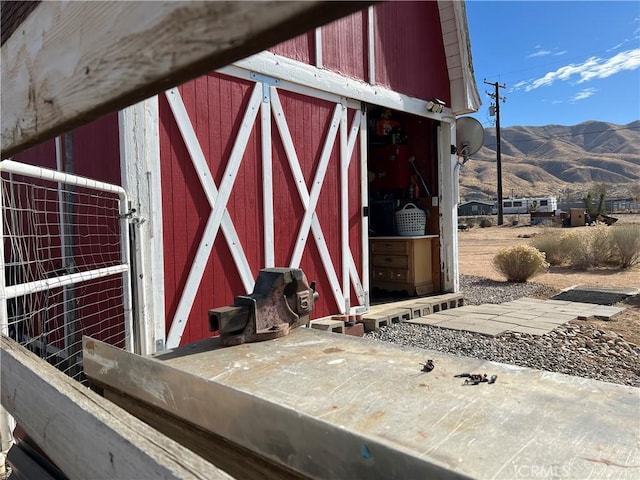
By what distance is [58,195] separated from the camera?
4.72 metres

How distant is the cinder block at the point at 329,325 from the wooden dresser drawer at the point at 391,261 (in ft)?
7.27

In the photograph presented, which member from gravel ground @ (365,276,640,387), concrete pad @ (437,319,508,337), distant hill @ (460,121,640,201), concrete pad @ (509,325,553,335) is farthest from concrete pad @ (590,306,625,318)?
distant hill @ (460,121,640,201)

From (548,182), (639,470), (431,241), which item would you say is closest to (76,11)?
(639,470)

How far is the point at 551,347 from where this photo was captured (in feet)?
16.3

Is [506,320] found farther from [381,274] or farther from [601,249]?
[601,249]

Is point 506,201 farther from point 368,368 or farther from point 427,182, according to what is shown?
point 368,368

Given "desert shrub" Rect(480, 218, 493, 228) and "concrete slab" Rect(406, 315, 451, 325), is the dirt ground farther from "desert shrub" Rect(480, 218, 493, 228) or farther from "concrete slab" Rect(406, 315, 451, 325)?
"desert shrub" Rect(480, 218, 493, 228)

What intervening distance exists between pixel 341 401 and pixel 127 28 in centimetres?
145

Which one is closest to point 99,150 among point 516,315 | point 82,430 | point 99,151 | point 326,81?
point 99,151

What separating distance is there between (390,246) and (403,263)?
1.20ft

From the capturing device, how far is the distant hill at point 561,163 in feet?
293

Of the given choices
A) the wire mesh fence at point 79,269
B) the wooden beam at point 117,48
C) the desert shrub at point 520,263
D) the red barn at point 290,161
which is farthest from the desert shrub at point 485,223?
the wooden beam at point 117,48

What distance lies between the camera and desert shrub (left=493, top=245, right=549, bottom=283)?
10180 millimetres

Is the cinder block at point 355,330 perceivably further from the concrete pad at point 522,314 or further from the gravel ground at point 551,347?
the concrete pad at point 522,314
